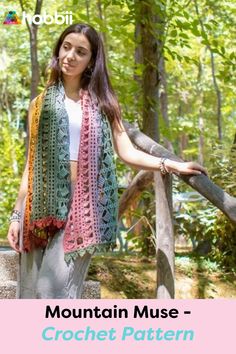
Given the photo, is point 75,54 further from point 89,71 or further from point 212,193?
point 212,193

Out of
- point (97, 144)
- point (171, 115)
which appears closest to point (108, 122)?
point (97, 144)

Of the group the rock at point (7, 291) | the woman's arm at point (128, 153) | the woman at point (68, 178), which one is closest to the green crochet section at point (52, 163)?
the woman at point (68, 178)

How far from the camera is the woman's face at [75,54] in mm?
2352

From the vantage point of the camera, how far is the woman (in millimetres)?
2264

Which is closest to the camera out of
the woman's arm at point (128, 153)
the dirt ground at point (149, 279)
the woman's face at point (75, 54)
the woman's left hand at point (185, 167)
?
the woman's face at point (75, 54)

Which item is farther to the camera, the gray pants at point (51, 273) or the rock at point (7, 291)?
the rock at point (7, 291)

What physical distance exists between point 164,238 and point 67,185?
3.41ft

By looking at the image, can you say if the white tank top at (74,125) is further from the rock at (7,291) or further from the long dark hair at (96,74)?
the rock at (7,291)

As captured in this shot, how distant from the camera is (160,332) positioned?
216 cm

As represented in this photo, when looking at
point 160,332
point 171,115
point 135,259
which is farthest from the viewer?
point 171,115

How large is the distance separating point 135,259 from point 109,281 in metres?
0.69

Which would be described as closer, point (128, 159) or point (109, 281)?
point (128, 159)

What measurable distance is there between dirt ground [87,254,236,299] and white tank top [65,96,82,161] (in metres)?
2.21

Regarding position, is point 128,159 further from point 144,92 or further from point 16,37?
point 16,37
